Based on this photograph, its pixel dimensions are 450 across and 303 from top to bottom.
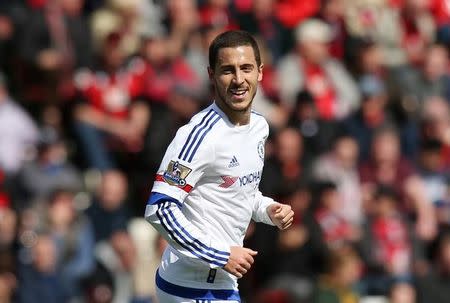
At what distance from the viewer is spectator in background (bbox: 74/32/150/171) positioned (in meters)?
13.1

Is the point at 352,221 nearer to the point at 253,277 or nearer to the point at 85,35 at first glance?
the point at 253,277

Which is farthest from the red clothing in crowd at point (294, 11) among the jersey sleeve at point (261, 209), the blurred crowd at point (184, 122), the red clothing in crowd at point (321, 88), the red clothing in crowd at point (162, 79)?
the jersey sleeve at point (261, 209)

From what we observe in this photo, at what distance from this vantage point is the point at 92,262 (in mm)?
12203

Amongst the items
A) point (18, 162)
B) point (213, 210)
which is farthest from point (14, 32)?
point (213, 210)

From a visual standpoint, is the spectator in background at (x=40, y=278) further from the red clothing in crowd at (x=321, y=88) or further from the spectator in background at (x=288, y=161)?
the red clothing in crowd at (x=321, y=88)

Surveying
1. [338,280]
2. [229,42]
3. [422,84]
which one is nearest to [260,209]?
[229,42]

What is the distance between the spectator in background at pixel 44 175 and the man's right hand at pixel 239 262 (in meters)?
6.21

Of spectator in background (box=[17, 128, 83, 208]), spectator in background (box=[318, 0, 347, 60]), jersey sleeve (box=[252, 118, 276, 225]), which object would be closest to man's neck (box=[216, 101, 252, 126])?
jersey sleeve (box=[252, 118, 276, 225])

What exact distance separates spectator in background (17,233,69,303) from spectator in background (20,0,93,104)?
86.7 inches

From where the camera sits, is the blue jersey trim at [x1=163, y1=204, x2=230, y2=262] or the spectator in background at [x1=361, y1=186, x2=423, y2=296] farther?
the spectator in background at [x1=361, y1=186, x2=423, y2=296]

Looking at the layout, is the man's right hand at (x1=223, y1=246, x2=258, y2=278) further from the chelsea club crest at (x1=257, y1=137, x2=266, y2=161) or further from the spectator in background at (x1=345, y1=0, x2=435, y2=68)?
the spectator in background at (x1=345, y1=0, x2=435, y2=68)

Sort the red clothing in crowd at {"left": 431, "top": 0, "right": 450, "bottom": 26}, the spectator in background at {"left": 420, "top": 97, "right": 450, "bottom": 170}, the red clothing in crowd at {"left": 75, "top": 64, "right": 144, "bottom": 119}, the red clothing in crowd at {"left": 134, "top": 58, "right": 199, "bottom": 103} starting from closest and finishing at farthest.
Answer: the red clothing in crowd at {"left": 75, "top": 64, "right": 144, "bottom": 119}, the red clothing in crowd at {"left": 134, "top": 58, "right": 199, "bottom": 103}, the spectator in background at {"left": 420, "top": 97, "right": 450, "bottom": 170}, the red clothing in crowd at {"left": 431, "top": 0, "right": 450, "bottom": 26}

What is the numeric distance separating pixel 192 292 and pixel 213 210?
475 millimetres

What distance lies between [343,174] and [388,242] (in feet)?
2.99
